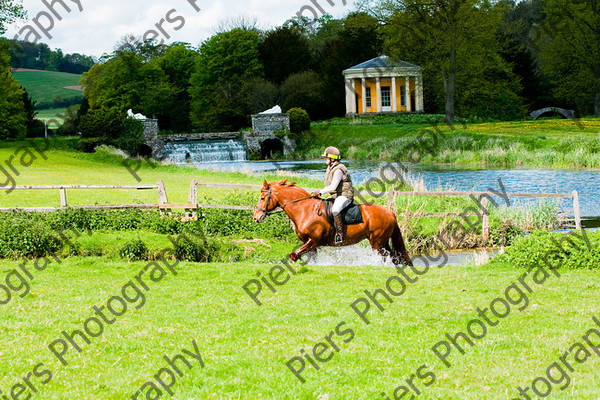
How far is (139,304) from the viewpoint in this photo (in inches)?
444

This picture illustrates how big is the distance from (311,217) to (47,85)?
365ft

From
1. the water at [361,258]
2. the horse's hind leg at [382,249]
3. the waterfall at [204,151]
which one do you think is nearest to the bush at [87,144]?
the waterfall at [204,151]

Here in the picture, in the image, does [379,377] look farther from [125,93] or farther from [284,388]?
[125,93]

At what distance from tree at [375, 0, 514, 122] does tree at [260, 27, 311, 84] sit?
1587 centimetres

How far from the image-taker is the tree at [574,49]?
60250 millimetres

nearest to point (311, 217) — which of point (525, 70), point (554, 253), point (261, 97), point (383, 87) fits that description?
point (554, 253)

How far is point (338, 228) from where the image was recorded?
14.2 meters

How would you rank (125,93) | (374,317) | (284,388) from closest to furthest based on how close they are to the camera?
(284,388), (374,317), (125,93)

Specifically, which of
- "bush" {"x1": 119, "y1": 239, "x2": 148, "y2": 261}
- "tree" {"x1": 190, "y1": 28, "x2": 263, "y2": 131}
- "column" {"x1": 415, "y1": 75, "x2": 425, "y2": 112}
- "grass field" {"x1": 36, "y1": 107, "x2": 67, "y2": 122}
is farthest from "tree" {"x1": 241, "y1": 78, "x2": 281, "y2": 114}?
"bush" {"x1": 119, "y1": 239, "x2": 148, "y2": 261}

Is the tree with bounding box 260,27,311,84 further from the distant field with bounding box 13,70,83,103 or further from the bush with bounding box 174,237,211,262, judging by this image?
the bush with bounding box 174,237,211,262

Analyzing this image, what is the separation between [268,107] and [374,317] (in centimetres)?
5575

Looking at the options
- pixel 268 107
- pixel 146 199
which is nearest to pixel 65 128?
pixel 268 107

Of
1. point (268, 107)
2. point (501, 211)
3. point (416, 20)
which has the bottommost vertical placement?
point (501, 211)

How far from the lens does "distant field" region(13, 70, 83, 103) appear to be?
11038 centimetres
